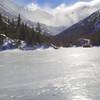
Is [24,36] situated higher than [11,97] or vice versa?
[24,36]

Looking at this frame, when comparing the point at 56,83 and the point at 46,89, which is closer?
the point at 46,89

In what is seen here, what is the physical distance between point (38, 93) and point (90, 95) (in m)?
4.81

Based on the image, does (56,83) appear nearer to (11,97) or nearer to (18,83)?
(18,83)

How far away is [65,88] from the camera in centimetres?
2942

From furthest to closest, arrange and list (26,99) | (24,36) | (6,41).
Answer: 1. (24,36)
2. (6,41)
3. (26,99)

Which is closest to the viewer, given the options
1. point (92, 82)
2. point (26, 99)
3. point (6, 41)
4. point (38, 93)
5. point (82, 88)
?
point (26, 99)

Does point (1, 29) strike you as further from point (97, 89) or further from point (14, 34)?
point (97, 89)

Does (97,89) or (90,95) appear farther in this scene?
(97,89)

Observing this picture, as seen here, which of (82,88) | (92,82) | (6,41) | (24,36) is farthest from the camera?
(24,36)

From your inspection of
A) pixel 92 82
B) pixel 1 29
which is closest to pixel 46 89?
pixel 92 82

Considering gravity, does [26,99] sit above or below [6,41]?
below

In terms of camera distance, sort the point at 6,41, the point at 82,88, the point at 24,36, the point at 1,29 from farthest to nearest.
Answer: the point at 24,36 → the point at 1,29 → the point at 6,41 → the point at 82,88

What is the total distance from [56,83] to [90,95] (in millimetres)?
8092

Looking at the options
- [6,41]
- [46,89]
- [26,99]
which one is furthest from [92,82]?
[6,41]
